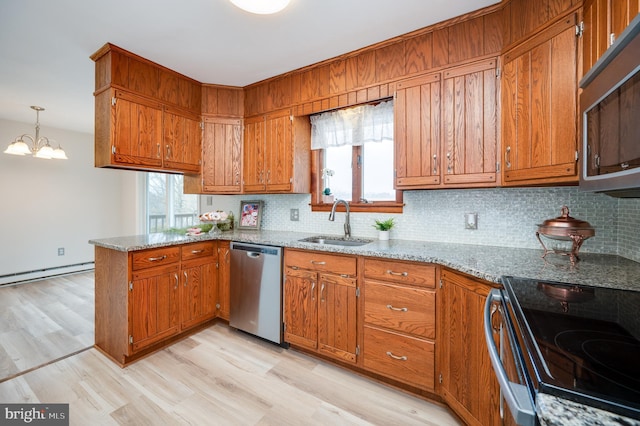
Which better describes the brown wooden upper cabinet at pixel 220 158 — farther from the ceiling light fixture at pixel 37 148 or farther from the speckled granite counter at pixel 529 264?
the ceiling light fixture at pixel 37 148

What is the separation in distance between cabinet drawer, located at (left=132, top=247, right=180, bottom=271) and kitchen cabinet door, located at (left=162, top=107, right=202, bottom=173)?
2.95 ft

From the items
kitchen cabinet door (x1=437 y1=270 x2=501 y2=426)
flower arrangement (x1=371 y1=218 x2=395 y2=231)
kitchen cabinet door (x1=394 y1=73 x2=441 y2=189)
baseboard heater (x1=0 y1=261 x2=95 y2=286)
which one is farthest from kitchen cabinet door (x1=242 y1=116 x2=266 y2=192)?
baseboard heater (x1=0 y1=261 x2=95 y2=286)

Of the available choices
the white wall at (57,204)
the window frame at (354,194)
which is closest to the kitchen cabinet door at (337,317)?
the window frame at (354,194)

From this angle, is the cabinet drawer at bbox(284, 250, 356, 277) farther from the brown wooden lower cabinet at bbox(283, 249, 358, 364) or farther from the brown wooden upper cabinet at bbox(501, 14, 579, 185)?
the brown wooden upper cabinet at bbox(501, 14, 579, 185)

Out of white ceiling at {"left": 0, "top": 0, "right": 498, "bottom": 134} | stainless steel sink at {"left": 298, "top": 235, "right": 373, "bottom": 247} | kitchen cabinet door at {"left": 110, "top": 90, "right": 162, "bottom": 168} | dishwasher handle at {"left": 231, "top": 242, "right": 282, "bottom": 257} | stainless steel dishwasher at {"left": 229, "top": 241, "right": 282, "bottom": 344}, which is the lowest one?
stainless steel dishwasher at {"left": 229, "top": 241, "right": 282, "bottom": 344}

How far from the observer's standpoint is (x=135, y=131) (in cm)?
250

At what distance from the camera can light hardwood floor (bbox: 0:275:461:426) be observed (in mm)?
1642

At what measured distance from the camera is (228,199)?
12.0ft

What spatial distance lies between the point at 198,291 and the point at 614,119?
9.86 feet

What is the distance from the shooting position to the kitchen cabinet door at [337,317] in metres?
2.04

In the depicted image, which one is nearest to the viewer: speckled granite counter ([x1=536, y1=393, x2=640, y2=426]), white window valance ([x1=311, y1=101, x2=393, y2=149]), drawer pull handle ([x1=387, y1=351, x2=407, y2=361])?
speckled granite counter ([x1=536, y1=393, x2=640, y2=426])

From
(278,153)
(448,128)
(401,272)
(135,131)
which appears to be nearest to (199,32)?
(135,131)

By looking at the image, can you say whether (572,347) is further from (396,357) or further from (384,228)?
(384,228)

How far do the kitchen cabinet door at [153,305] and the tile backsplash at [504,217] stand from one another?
1.48m
